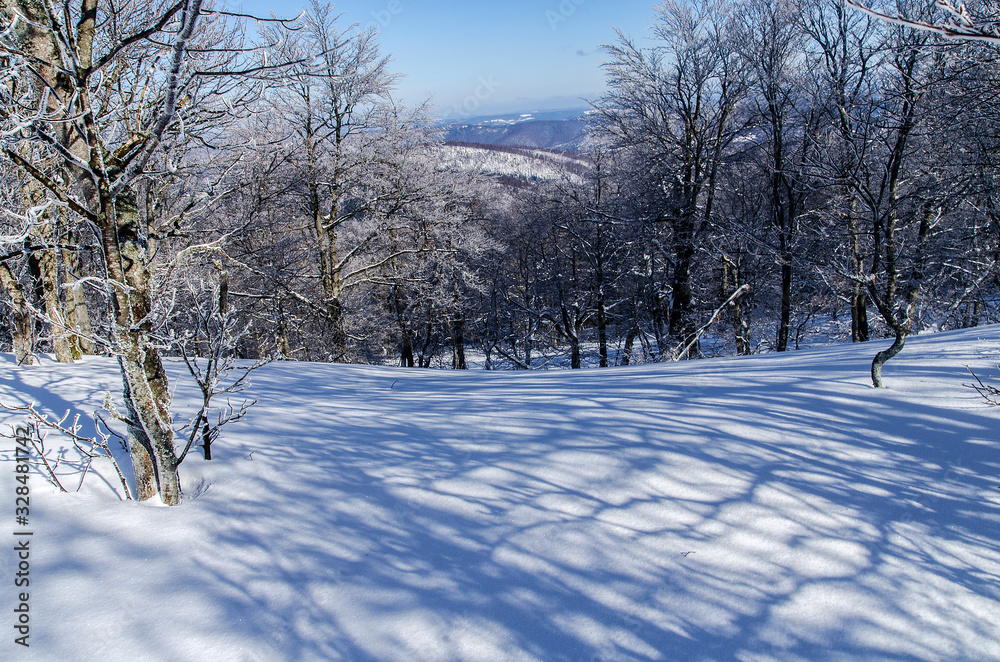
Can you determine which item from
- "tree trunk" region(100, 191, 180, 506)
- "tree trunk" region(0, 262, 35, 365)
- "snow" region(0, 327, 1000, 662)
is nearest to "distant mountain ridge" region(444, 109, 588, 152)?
"tree trunk" region(0, 262, 35, 365)

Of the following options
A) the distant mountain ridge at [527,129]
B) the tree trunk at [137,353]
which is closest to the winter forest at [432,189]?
the tree trunk at [137,353]

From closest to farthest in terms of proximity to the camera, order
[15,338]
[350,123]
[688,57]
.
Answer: [15,338] < [688,57] < [350,123]

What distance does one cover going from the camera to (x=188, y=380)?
5.84m

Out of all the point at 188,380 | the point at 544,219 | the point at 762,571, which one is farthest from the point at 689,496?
the point at 544,219

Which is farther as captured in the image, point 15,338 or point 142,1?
point 15,338

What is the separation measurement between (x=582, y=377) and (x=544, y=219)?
50.4 ft

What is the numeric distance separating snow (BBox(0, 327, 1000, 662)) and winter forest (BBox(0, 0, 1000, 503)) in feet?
2.06

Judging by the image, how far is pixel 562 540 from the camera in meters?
2.57

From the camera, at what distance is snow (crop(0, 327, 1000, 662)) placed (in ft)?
6.61

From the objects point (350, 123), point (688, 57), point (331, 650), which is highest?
point (688, 57)

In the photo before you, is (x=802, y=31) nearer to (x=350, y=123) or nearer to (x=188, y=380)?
(x=350, y=123)

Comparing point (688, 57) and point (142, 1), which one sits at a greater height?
point (688, 57)

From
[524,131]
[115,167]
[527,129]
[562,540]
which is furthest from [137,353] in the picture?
[527,129]

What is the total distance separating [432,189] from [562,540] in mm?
11290
